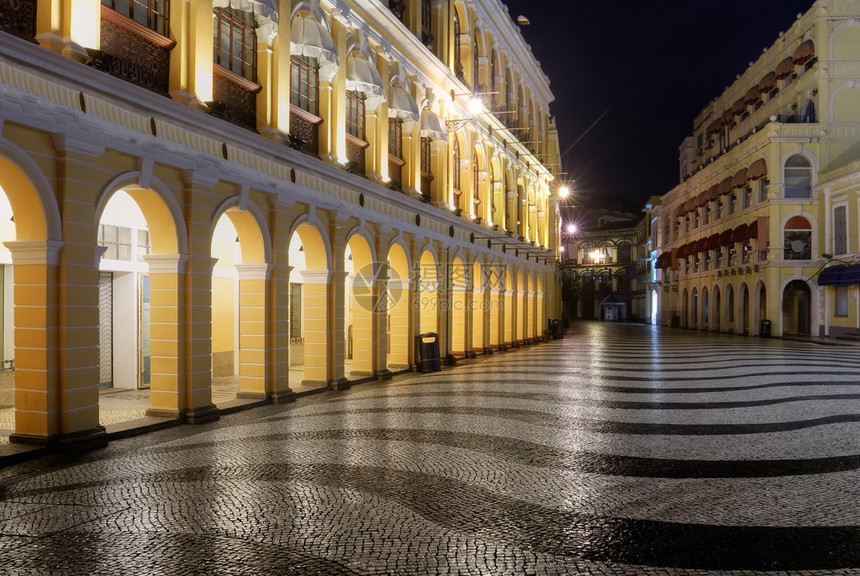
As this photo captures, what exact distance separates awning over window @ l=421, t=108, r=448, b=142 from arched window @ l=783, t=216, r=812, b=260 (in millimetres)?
24680

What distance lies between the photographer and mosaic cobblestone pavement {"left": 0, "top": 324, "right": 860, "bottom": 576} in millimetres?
4512

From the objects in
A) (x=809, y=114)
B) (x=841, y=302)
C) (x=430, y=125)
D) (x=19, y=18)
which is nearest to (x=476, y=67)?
(x=430, y=125)

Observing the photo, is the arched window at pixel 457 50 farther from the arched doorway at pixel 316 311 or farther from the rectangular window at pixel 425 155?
the arched doorway at pixel 316 311

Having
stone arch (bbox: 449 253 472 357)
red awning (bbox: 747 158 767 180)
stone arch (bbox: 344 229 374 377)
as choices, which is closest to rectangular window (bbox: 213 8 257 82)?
stone arch (bbox: 344 229 374 377)

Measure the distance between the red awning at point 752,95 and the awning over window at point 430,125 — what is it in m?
31.6

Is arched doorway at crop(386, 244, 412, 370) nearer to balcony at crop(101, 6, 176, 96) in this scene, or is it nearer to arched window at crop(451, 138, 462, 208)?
arched window at crop(451, 138, 462, 208)

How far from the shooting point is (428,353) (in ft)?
58.3

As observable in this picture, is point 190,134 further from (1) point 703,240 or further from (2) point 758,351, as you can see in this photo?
(1) point 703,240

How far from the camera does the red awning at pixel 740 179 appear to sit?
37.4m

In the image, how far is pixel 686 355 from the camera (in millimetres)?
22266

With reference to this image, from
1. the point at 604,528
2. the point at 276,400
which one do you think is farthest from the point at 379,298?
the point at 604,528

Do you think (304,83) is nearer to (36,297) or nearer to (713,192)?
(36,297)

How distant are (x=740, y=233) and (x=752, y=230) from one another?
179cm

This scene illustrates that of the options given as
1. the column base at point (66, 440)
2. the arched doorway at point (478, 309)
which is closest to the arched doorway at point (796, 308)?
the arched doorway at point (478, 309)
